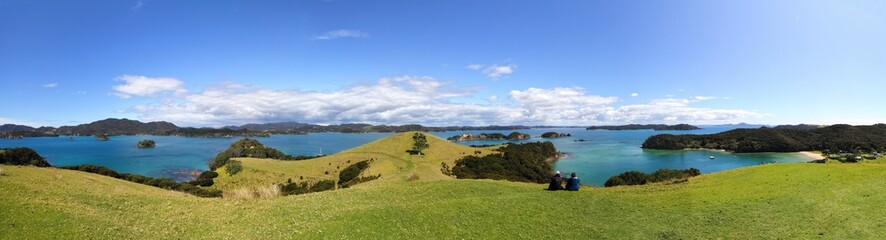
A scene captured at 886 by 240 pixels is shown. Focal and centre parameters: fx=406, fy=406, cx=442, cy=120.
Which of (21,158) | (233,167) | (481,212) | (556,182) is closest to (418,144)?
(233,167)

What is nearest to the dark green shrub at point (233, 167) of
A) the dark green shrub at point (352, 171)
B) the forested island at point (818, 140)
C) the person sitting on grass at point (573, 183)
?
the dark green shrub at point (352, 171)

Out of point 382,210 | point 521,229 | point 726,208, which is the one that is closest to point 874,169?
point 726,208

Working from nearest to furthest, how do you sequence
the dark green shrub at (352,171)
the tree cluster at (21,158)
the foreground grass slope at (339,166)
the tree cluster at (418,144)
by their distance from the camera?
the tree cluster at (21,158), the foreground grass slope at (339,166), the dark green shrub at (352,171), the tree cluster at (418,144)

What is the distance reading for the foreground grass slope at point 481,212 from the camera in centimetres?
1474

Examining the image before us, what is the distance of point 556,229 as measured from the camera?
16.4 meters

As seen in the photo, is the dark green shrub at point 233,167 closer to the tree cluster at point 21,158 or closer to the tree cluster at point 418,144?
the tree cluster at point 21,158

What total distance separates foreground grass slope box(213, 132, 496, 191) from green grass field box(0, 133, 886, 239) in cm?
3358

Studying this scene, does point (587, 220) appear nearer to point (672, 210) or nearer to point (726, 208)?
point (672, 210)

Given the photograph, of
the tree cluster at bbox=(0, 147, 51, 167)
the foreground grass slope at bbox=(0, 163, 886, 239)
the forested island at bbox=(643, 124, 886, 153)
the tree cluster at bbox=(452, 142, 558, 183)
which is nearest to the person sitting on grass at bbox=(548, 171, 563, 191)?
the foreground grass slope at bbox=(0, 163, 886, 239)

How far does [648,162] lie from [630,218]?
14812cm

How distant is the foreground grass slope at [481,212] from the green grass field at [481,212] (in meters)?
0.04

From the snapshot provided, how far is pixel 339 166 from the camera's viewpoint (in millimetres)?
81938

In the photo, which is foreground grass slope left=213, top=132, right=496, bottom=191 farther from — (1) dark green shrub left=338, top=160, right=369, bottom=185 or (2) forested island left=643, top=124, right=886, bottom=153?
(2) forested island left=643, top=124, right=886, bottom=153

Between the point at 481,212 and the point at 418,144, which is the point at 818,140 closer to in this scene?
the point at 418,144
